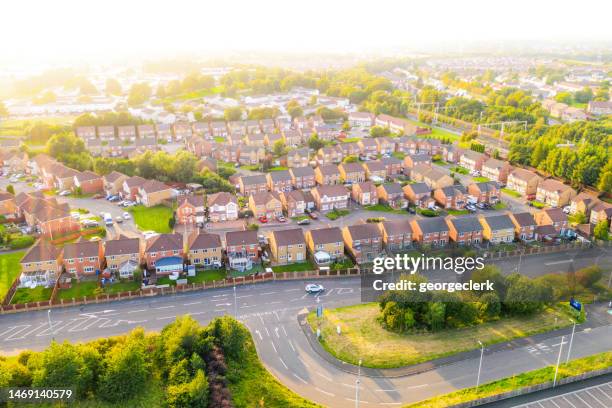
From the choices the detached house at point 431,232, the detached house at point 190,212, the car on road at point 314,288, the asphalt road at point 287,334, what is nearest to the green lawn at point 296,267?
the asphalt road at point 287,334

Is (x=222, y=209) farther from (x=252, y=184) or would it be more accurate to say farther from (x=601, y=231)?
(x=601, y=231)

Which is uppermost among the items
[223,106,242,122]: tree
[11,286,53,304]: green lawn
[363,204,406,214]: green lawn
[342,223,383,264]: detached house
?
[223,106,242,122]: tree

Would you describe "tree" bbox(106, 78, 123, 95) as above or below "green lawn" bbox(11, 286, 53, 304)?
above

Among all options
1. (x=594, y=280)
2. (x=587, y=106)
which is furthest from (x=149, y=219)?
(x=587, y=106)

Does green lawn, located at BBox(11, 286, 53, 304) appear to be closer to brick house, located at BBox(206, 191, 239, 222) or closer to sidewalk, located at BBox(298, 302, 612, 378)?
brick house, located at BBox(206, 191, 239, 222)

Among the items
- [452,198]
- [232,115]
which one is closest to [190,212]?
[452,198]

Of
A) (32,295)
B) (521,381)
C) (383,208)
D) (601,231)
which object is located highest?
(601,231)

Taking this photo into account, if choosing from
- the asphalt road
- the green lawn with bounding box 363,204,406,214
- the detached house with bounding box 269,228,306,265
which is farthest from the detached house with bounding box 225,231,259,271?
the green lawn with bounding box 363,204,406,214
